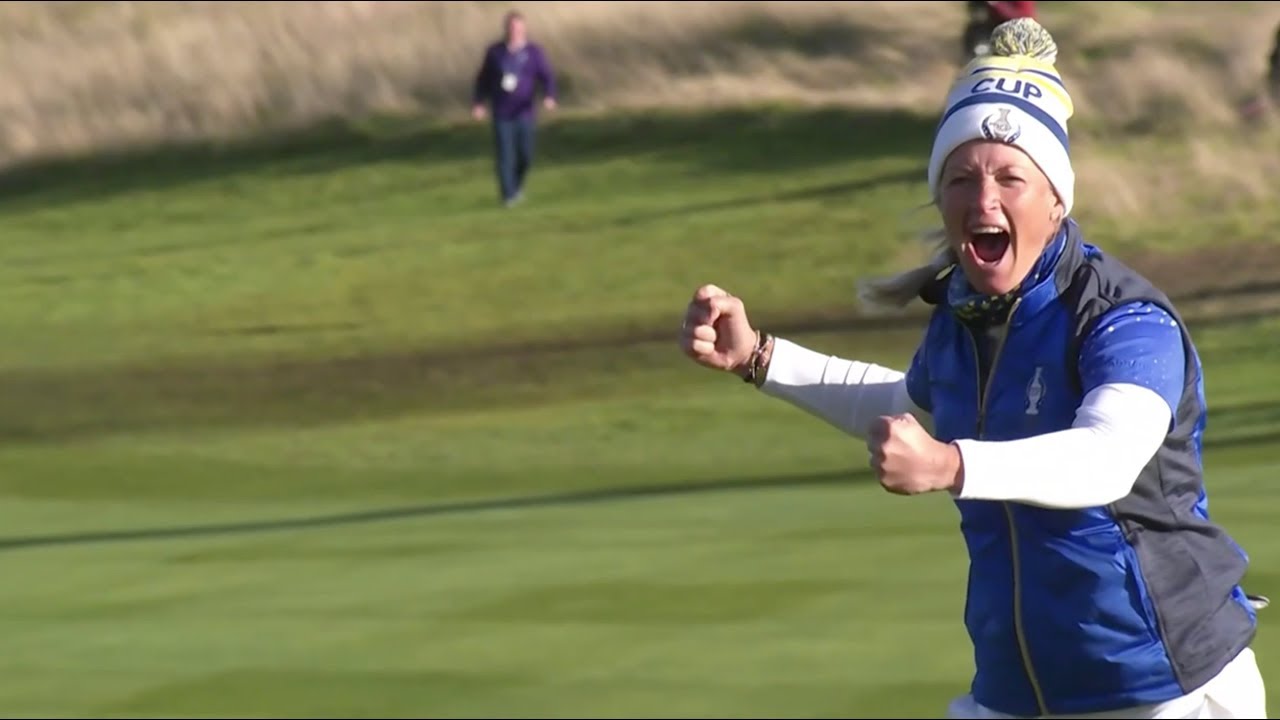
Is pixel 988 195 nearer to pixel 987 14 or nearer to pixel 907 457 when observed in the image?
pixel 907 457

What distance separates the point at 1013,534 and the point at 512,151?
24.5 metres

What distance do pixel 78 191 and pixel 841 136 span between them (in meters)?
10.00

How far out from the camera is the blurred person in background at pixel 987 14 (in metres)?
19.6

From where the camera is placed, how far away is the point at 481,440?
647 inches

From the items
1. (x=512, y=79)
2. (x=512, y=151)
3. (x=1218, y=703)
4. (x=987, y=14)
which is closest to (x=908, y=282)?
(x=1218, y=703)

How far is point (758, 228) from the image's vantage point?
27.4 meters

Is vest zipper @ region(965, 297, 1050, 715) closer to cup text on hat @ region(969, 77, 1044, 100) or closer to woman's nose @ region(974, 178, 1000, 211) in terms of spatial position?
woman's nose @ region(974, 178, 1000, 211)

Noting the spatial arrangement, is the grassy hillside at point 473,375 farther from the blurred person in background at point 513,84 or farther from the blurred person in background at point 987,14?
the blurred person in background at point 987,14

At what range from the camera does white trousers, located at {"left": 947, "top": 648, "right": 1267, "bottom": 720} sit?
431 cm

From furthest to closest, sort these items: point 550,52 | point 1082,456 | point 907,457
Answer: point 550,52
point 1082,456
point 907,457

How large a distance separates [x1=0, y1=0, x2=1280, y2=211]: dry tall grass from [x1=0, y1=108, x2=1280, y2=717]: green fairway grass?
2.22 m

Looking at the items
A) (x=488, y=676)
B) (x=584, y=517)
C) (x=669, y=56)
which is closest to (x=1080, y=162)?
(x=669, y=56)

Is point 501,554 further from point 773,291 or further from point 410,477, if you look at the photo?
point 773,291

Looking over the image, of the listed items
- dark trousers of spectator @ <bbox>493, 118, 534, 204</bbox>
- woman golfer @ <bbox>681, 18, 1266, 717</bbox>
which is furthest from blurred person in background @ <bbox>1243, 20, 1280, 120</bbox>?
woman golfer @ <bbox>681, 18, 1266, 717</bbox>
